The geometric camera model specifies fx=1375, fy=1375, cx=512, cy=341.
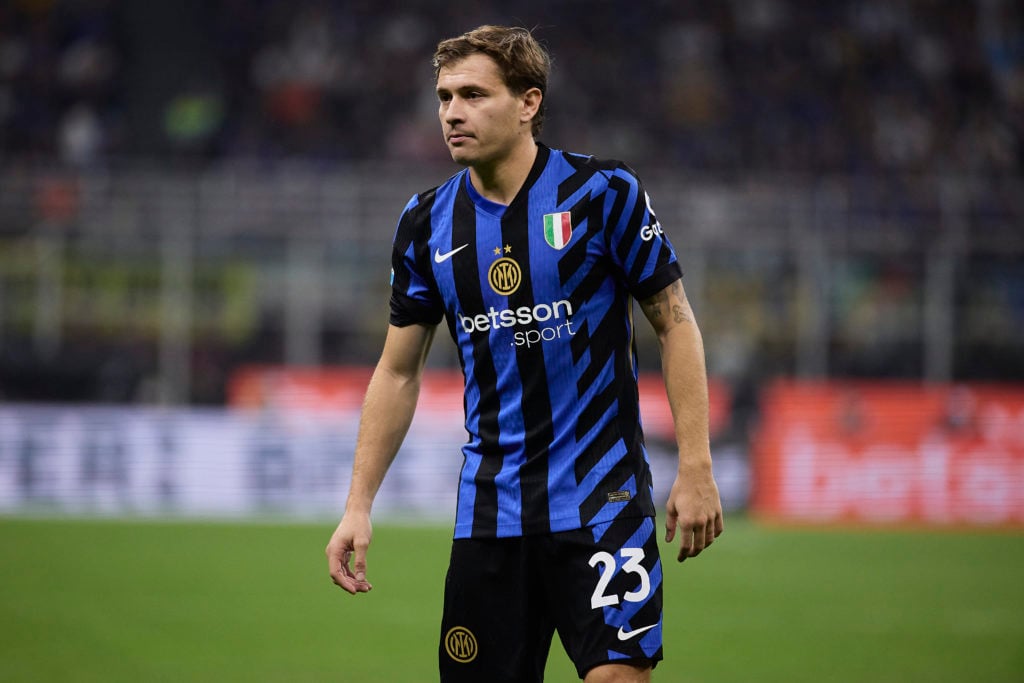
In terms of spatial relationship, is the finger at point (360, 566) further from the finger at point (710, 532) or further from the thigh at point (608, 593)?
the finger at point (710, 532)

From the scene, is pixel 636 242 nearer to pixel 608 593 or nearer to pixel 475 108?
pixel 475 108

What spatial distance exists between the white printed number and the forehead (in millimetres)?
1264

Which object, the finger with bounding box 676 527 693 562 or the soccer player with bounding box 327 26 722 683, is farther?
the soccer player with bounding box 327 26 722 683

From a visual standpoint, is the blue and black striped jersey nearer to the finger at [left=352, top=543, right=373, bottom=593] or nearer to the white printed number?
the white printed number

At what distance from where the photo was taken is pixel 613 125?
20.3m

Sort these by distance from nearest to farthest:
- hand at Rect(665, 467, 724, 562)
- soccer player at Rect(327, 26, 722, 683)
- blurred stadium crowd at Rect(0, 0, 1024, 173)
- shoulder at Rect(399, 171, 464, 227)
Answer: hand at Rect(665, 467, 724, 562), soccer player at Rect(327, 26, 722, 683), shoulder at Rect(399, 171, 464, 227), blurred stadium crowd at Rect(0, 0, 1024, 173)

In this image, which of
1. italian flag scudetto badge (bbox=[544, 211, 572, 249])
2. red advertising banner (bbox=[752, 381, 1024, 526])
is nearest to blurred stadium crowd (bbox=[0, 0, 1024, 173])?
red advertising banner (bbox=[752, 381, 1024, 526])

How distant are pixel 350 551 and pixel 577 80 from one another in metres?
18.1

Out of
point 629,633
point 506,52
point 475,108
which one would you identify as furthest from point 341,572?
point 506,52

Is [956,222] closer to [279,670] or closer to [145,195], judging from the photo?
[145,195]

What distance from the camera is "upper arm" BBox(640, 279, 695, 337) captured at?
3.64 m

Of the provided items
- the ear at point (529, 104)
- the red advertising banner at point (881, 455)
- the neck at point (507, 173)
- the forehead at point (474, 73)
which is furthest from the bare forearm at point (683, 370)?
the red advertising banner at point (881, 455)

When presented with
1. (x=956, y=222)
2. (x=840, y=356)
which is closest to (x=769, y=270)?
(x=840, y=356)

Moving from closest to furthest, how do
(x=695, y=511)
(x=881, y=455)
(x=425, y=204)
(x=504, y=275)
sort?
(x=695, y=511) → (x=504, y=275) → (x=425, y=204) → (x=881, y=455)
